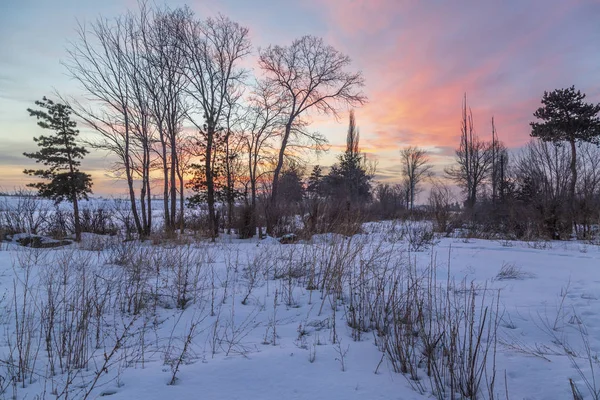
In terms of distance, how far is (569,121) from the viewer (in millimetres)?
21562

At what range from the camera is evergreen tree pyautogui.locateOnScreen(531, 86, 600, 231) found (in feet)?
68.5

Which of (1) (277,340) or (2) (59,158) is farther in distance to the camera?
(2) (59,158)

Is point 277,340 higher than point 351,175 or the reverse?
the reverse

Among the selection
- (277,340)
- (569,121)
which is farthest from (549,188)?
(277,340)

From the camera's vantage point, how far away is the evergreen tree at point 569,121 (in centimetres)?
2088

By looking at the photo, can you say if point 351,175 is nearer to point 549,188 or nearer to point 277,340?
point 549,188

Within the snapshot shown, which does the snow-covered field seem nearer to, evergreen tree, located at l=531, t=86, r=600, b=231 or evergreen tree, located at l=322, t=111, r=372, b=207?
evergreen tree, located at l=531, t=86, r=600, b=231

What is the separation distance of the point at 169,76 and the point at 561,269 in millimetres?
15097

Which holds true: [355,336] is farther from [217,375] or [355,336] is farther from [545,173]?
[545,173]

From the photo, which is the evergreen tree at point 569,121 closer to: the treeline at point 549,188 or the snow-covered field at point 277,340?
the treeline at point 549,188

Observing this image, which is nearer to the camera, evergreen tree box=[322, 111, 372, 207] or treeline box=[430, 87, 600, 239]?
treeline box=[430, 87, 600, 239]

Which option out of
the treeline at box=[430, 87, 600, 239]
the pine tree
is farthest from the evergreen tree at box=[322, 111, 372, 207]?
the pine tree

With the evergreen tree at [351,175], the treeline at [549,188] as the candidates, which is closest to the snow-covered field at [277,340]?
the treeline at [549,188]

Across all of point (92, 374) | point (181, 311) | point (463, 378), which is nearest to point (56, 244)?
point (181, 311)
